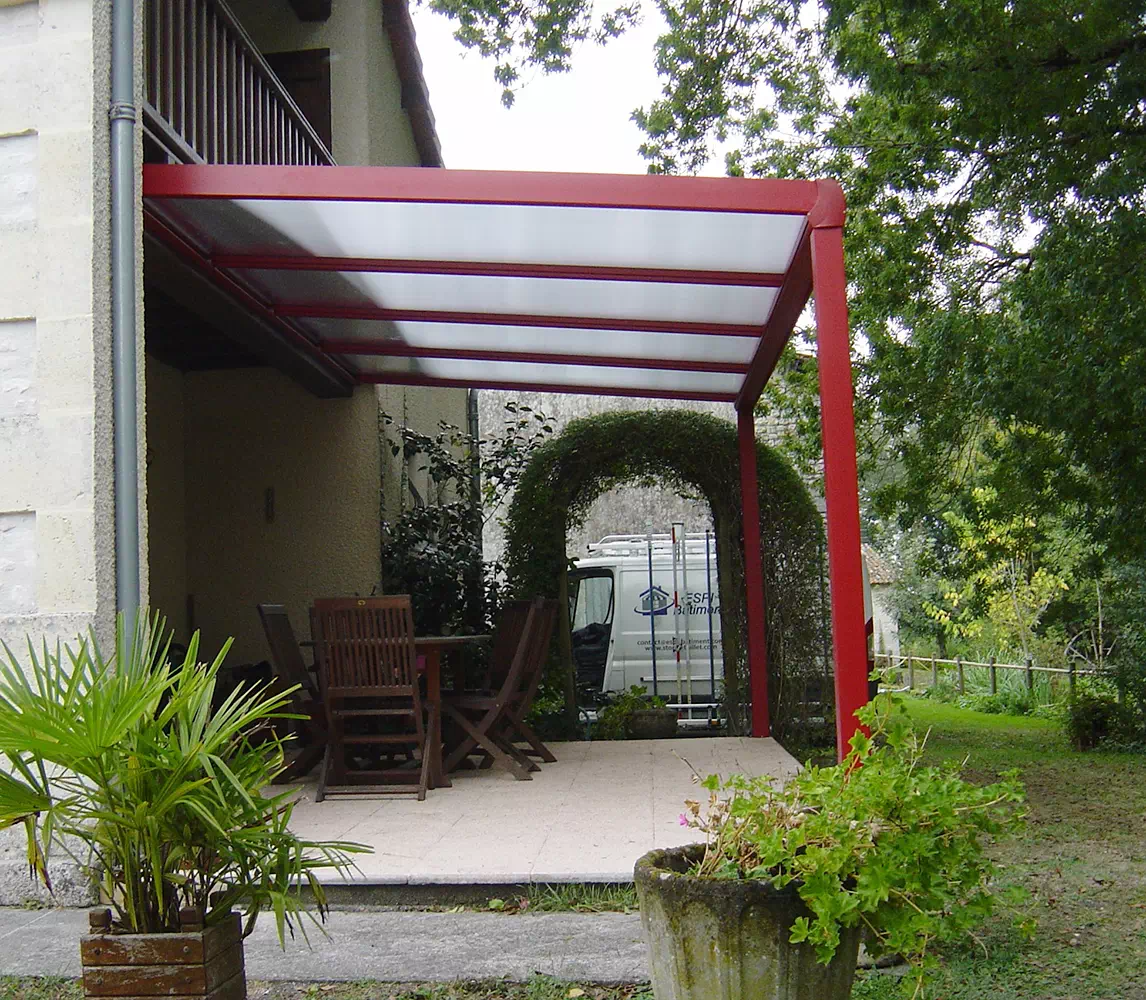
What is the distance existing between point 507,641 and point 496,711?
77 cm

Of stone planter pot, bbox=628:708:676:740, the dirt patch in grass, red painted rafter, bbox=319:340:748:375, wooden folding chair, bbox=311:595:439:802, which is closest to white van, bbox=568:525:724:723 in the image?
stone planter pot, bbox=628:708:676:740

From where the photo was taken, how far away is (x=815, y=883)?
2.50 metres

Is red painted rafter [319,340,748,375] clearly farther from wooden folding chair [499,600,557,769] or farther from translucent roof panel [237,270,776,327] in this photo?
wooden folding chair [499,600,557,769]

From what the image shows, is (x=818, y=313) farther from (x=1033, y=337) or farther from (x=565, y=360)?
(x=1033, y=337)

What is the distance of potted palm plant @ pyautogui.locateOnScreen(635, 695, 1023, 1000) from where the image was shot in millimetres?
2553

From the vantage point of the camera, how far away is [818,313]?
4.21m

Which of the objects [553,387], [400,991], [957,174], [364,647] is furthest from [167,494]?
[957,174]

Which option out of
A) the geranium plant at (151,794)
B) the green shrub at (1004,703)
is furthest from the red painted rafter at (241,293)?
the green shrub at (1004,703)

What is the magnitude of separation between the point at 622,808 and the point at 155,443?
14.7 feet

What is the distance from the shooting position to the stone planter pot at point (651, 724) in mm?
8922

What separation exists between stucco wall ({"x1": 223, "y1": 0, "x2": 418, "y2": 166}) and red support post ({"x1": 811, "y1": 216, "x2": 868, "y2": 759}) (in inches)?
212

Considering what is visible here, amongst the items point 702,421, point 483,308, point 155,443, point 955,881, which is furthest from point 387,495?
point 955,881

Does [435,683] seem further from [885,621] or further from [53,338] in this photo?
[885,621]

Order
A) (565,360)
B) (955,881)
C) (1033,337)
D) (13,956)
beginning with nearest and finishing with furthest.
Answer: (955,881) → (13,956) → (565,360) → (1033,337)
